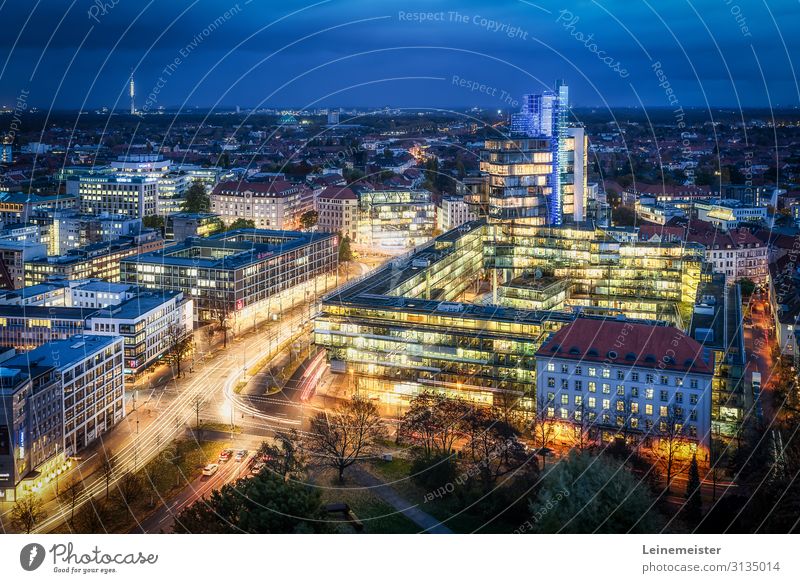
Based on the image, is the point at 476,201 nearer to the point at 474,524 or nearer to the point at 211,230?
the point at 211,230

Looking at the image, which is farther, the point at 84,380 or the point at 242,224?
the point at 242,224

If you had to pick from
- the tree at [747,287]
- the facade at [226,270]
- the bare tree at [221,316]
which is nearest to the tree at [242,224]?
the facade at [226,270]

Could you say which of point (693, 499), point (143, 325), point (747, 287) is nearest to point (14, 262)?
point (143, 325)

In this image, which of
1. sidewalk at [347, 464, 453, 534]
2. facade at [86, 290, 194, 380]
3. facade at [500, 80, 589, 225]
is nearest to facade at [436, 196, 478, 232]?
facade at [500, 80, 589, 225]

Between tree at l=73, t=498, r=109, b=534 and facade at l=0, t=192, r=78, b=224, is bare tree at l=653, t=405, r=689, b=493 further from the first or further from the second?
facade at l=0, t=192, r=78, b=224

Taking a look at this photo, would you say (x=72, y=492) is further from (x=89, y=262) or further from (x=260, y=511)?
(x=89, y=262)
